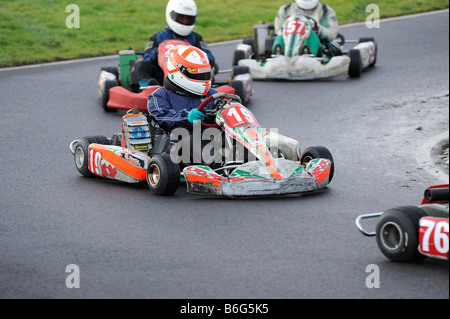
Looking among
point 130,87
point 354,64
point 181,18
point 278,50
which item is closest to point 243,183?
point 181,18

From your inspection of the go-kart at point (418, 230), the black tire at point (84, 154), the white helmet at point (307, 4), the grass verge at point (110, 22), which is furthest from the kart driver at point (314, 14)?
the go-kart at point (418, 230)

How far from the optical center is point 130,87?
32.5 feet

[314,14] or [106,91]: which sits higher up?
[314,14]

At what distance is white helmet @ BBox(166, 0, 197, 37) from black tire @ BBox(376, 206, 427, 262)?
18.7 feet

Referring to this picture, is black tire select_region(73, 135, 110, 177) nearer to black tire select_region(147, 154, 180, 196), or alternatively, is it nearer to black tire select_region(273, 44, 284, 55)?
black tire select_region(147, 154, 180, 196)

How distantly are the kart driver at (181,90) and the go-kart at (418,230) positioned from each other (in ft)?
8.07

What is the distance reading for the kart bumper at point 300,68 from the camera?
1140 centimetres

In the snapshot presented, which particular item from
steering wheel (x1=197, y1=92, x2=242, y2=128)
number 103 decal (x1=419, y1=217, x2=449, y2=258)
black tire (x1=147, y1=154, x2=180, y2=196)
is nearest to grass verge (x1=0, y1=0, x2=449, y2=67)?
steering wheel (x1=197, y1=92, x2=242, y2=128)

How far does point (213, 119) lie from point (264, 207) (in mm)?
1034

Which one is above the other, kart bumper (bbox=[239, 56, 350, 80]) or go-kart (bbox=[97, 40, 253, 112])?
kart bumper (bbox=[239, 56, 350, 80])

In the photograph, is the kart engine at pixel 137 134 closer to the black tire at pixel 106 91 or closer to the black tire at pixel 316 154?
the black tire at pixel 316 154

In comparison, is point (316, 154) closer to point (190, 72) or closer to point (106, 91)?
point (190, 72)

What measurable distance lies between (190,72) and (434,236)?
3050 mm

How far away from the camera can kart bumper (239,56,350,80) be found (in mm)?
11398
